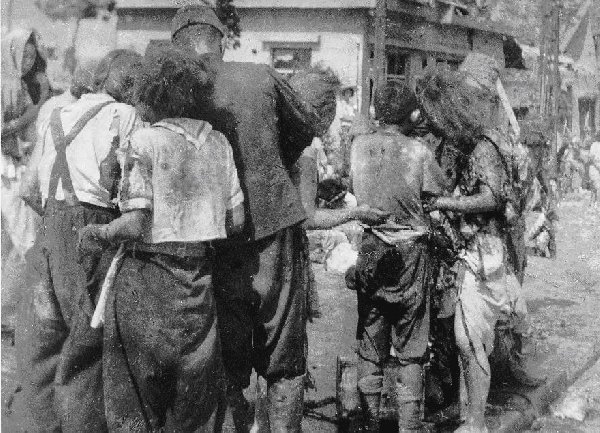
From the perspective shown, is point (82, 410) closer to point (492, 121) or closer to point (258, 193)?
point (258, 193)

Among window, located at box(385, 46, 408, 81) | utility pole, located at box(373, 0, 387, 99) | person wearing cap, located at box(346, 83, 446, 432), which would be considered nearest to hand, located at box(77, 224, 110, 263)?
person wearing cap, located at box(346, 83, 446, 432)

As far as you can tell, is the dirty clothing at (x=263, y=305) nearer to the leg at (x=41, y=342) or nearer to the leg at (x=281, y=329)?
the leg at (x=281, y=329)

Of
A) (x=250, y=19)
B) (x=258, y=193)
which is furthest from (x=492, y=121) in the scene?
(x=250, y=19)

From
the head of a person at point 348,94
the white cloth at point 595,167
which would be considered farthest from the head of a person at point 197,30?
the white cloth at point 595,167

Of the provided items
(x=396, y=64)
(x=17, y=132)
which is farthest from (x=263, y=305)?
(x=396, y=64)

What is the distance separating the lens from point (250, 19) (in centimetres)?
1506

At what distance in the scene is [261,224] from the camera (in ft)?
10.7

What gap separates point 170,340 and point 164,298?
7.2 inches

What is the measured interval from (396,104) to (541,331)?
3.51m

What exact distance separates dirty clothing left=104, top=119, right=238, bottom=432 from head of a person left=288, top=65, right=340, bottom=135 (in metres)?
0.59

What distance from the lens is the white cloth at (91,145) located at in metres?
3.46

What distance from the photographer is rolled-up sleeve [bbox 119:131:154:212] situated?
111 inches

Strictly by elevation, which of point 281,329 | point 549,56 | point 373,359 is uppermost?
point 549,56

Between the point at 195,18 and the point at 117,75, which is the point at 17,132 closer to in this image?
the point at 117,75
